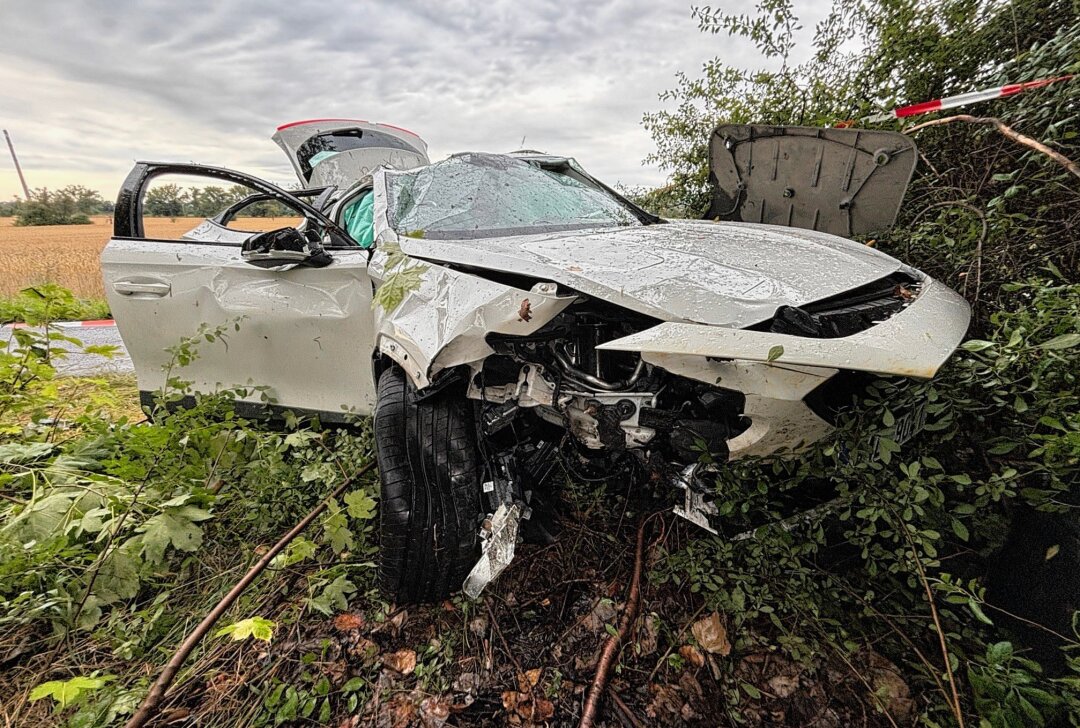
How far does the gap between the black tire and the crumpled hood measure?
0.54 meters

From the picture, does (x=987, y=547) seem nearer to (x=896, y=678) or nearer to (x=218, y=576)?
(x=896, y=678)

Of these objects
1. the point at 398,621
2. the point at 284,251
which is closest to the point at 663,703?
the point at 398,621

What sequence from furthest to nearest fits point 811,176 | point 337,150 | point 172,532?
point 337,150 < point 811,176 < point 172,532

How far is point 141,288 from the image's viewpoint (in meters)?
2.44

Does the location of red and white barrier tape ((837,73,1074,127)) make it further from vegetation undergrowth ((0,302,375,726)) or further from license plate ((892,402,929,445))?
vegetation undergrowth ((0,302,375,726))

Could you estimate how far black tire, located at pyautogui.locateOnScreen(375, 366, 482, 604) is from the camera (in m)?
1.61

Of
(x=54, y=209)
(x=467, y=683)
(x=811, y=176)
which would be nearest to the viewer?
(x=467, y=683)

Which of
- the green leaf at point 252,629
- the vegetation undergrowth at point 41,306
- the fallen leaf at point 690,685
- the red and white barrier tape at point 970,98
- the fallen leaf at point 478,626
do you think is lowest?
the fallen leaf at point 478,626

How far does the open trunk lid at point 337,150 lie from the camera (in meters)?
3.99

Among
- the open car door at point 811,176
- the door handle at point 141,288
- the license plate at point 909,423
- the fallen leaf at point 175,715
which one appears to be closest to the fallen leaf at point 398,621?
the fallen leaf at point 175,715

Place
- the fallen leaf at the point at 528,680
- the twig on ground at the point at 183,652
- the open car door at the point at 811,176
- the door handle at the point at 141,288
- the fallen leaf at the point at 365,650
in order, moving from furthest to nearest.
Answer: the door handle at the point at 141,288
the open car door at the point at 811,176
the fallen leaf at the point at 365,650
the fallen leaf at the point at 528,680
the twig on ground at the point at 183,652

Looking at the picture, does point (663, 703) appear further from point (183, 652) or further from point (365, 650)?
point (183, 652)

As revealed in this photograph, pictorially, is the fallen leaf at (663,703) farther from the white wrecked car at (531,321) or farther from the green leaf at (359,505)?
the green leaf at (359,505)

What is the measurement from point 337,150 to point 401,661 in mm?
3889
